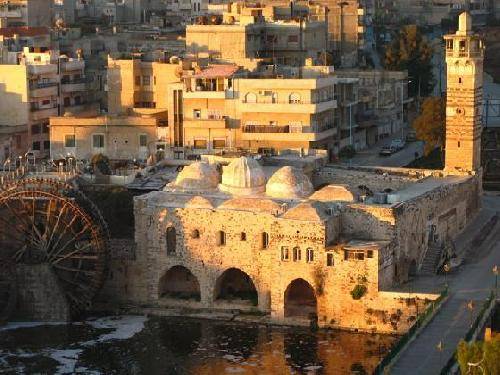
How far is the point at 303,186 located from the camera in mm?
50469

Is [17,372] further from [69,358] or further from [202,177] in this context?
[202,177]

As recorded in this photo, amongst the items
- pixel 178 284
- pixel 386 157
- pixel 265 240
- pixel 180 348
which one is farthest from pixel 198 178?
pixel 386 157

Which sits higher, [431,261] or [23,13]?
[23,13]

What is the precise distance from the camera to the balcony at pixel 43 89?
6453 centimetres

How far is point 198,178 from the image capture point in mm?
51344

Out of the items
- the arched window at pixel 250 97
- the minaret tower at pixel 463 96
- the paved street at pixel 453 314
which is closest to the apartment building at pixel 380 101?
the arched window at pixel 250 97

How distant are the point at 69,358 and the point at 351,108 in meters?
23.2

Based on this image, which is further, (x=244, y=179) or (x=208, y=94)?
(x=208, y=94)

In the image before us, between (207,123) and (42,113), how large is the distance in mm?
7634

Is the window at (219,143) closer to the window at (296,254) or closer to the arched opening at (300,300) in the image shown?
the arched opening at (300,300)

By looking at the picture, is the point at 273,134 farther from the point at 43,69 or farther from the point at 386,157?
the point at 43,69

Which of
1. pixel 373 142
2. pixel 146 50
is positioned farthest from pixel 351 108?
pixel 146 50

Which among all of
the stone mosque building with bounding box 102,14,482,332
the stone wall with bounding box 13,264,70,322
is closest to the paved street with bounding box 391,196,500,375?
the stone mosque building with bounding box 102,14,482,332

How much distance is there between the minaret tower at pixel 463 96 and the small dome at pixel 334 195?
705 centimetres
